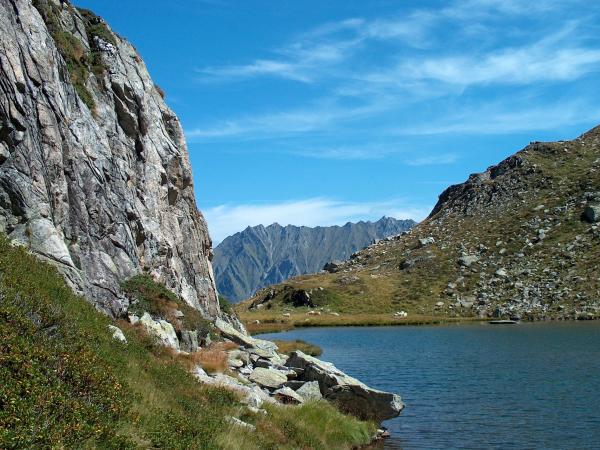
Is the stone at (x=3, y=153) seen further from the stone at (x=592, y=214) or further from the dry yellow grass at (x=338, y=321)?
the stone at (x=592, y=214)

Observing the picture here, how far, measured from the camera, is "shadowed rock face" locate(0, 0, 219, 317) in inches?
974

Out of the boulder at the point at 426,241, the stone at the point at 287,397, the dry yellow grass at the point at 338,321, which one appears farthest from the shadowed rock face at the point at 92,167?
the boulder at the point at 426,241

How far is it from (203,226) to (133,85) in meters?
19.8

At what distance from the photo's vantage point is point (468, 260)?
14850 centimetres

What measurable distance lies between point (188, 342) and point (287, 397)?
8877 millimetres

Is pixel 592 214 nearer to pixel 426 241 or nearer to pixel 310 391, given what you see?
pixel 426 241

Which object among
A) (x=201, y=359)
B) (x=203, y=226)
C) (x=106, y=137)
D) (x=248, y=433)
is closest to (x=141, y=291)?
(x=201, y=359)

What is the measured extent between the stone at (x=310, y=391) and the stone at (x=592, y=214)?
130 metres

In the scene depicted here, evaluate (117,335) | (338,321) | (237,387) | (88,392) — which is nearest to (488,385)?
(237,387)

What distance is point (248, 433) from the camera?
17.6 metres

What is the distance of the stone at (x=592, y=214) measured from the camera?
138 meters

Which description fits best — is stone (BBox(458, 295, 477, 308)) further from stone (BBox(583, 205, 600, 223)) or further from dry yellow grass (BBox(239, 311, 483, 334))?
stone (BBox(583, 205, 600, 223))

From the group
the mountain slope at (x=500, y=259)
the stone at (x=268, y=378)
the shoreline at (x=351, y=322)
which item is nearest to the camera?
the stone at (x=268, y=378)

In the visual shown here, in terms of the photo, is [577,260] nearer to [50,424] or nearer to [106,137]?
[106,137]
